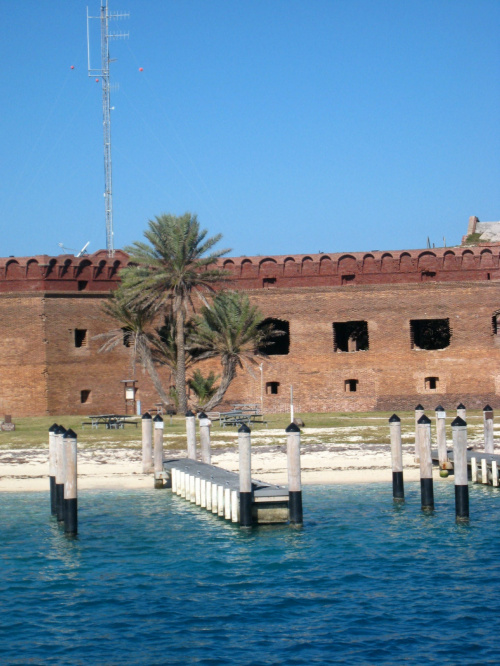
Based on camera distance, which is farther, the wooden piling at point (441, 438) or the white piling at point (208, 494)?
the wooden piling at point (441, 438)

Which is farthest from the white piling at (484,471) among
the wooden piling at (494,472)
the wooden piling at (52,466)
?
the wooden piling at (52,466)

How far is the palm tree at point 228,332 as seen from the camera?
110 ft

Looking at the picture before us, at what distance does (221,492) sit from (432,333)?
26681 millimetres

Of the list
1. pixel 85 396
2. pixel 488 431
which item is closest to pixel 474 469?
pixel 488 431

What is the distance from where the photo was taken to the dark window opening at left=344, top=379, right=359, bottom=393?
35.1m

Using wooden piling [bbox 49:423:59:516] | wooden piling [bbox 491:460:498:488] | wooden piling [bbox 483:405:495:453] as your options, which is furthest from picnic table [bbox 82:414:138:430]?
wooden piling [bbox 491:460:498:488]

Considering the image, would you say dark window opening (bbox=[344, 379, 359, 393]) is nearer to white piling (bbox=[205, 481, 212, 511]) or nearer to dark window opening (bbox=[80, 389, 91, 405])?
dark window opening (bbox=[80, 389, 91, 405])

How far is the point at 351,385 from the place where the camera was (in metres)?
35.3

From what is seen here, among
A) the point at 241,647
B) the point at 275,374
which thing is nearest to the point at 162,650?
the point at 241,647

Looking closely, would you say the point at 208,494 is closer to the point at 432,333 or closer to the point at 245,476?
the point at 245,476

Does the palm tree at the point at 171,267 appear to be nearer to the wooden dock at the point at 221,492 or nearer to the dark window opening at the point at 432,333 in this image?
the dark window opening at the point at 432,333

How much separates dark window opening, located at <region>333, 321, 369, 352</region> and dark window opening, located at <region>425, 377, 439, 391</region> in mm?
3839

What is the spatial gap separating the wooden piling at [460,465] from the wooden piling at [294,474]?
2373mm

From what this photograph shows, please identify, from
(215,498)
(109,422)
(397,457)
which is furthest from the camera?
(109,422)
